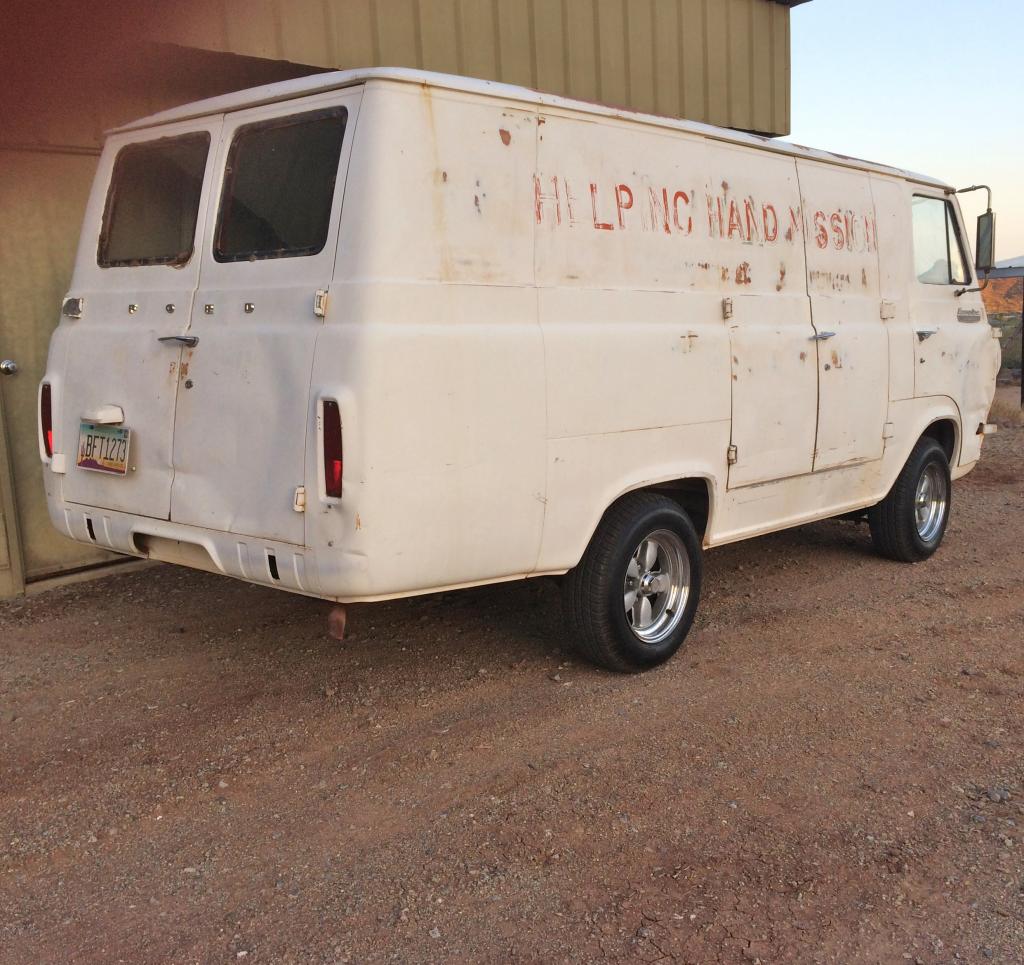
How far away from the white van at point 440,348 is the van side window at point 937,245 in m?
1.31

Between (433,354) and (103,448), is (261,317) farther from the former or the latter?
(103,448)

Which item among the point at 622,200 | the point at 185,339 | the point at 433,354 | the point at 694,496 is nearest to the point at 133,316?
the point at 185,339

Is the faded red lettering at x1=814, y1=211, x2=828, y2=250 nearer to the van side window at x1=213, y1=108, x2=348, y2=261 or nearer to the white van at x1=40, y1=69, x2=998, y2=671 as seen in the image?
the white van at x1=40, y1=69, x2=998, y2=671

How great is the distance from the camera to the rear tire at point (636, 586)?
14.3 ft

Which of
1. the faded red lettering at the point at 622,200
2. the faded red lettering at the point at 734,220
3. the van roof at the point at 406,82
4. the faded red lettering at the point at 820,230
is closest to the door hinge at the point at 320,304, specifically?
the van roof at the point at 406,82

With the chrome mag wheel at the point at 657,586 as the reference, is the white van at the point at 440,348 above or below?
above

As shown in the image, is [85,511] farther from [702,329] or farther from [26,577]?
[702,329]

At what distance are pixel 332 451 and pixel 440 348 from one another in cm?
52

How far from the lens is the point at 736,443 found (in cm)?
485

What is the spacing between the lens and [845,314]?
5.55 m

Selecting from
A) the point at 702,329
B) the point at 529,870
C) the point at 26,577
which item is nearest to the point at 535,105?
the point at 702,329

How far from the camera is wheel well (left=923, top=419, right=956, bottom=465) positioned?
668 cm

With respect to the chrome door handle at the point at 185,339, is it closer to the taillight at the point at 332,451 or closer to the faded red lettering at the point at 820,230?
the taillight at the point at 332,451

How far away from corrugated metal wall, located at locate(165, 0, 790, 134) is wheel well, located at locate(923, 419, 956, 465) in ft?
9.03
